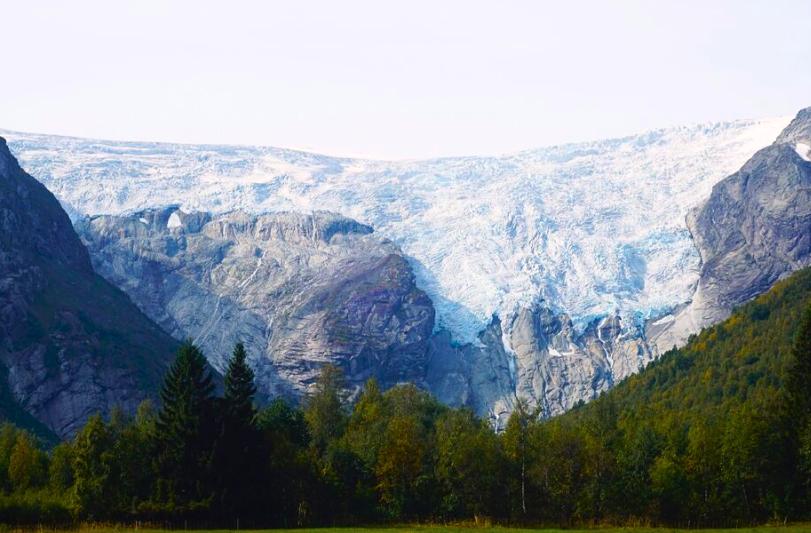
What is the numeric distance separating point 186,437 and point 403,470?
19.5 metres

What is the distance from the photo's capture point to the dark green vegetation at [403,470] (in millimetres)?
88750

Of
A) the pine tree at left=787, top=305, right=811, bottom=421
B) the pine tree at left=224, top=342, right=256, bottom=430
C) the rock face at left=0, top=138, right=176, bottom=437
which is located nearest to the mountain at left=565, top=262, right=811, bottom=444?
the pine tree at left=787, top=305, right=811, bottom=421

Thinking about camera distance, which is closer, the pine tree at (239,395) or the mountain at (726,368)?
the pine tree at (239,395)

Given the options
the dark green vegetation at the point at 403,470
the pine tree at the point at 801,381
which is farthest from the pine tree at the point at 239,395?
the pine tree at the point at 801,381

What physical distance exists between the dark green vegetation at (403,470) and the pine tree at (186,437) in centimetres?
11

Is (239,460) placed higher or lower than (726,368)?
higher

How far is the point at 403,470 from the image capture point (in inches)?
3937

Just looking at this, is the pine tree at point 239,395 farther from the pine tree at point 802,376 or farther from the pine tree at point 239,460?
the pine tree at point 802,376

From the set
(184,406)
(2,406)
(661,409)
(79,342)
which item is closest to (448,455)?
(184,406)

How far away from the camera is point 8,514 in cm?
8094

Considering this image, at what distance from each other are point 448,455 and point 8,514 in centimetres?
3660

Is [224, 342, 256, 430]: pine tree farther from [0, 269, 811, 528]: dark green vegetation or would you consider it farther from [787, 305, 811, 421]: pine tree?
[787, 305, 811, 421]: pine tree

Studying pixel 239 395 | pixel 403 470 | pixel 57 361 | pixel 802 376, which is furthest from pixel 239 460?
pixel 57 361

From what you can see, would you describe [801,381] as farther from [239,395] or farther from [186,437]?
[186,437]
